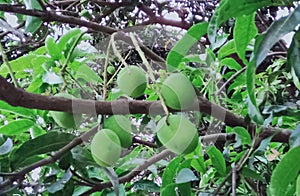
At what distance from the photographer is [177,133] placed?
2.07 feet

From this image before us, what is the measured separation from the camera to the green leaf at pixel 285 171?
56 centimetres

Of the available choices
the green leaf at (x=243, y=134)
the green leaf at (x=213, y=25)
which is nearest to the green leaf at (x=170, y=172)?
the green leaf at (x=243, y=134)

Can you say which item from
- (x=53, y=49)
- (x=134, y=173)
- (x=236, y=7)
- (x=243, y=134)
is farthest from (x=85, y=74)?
(x=236, y=7)

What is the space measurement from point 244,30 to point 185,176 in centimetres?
30

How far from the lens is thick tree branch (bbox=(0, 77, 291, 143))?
0.52 metres

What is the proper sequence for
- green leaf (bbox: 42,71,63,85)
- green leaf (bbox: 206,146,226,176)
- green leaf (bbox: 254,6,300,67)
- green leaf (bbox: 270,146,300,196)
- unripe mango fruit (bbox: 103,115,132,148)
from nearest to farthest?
green leaf (bbox: 254,6,300,67), green leaf (bbox: 270,146,300,196), unripe mango fruit (bbox: 103,115,132,148), green leaf (bbox: 42,71,63,85), green leaf (bbox: 206,146,226,176)

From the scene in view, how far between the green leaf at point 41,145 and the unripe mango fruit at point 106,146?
0.20 feet

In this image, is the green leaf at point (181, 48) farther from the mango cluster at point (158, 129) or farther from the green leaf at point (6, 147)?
the green leaf at point (6, 147)

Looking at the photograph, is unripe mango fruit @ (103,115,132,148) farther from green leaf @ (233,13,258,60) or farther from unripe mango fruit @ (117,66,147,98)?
green leaf @ (233,13,258,60)

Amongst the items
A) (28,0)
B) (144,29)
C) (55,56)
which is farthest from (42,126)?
(144,29)

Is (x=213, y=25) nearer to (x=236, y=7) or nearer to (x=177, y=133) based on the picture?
(x=236, y=7)

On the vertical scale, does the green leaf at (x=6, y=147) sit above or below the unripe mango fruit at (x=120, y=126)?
below

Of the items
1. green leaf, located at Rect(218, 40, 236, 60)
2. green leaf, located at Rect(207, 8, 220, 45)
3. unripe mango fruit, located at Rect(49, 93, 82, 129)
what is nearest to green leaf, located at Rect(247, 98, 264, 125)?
green leaf, located at Rect(207, 8, 220, 45)

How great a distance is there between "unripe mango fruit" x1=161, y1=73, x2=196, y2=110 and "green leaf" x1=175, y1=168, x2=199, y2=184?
8.8 inches
